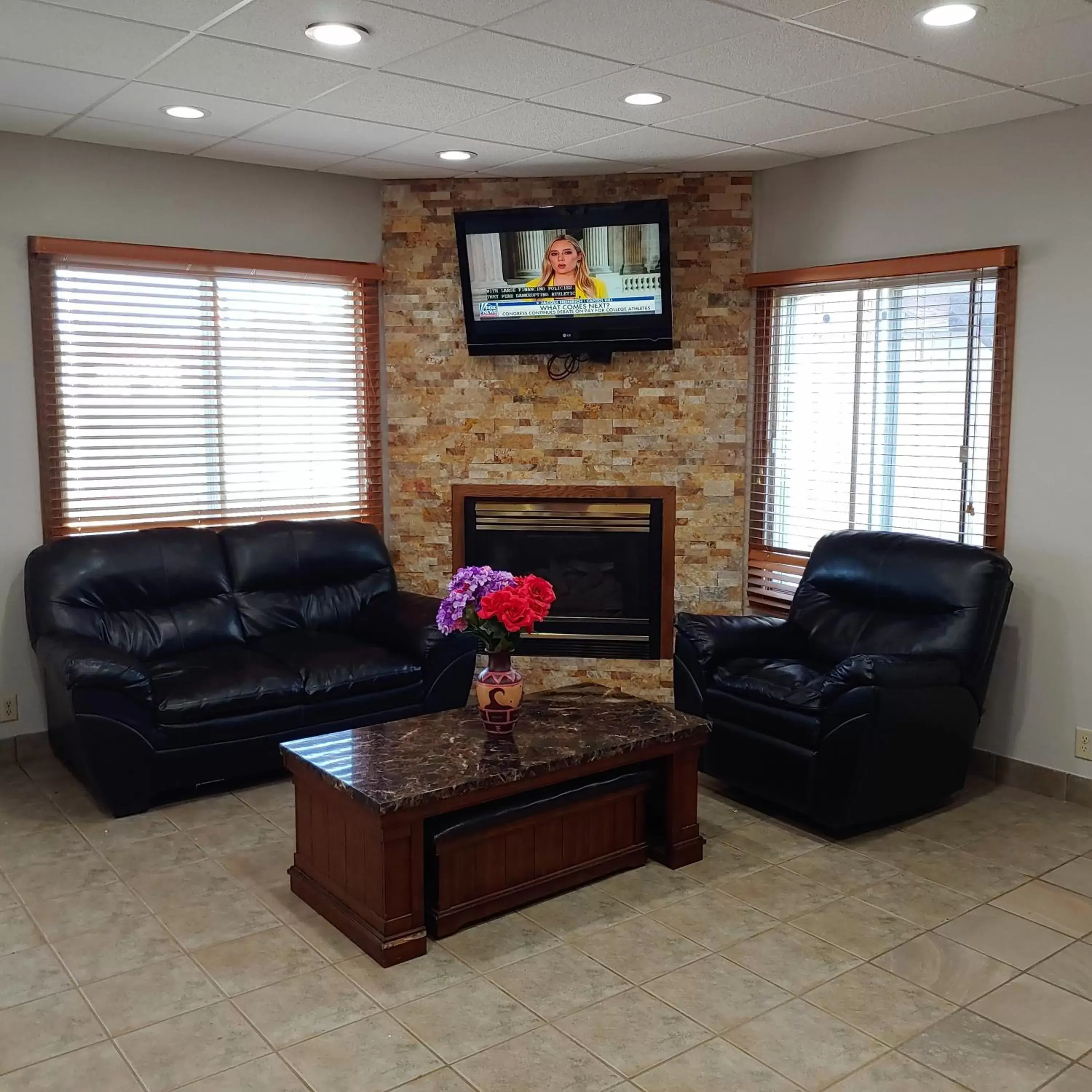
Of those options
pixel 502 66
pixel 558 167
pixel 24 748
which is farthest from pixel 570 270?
pixel 24 748

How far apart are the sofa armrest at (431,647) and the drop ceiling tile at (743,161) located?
236cm

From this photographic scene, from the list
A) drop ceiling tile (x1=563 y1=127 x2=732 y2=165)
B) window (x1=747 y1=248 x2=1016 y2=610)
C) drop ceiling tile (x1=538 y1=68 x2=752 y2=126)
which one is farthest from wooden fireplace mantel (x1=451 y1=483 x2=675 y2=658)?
drop ceiling tile (x1=538 y1=68 x2=752 y2=126)

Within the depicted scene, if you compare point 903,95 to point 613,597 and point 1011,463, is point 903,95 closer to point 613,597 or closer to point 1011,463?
point 1011,463

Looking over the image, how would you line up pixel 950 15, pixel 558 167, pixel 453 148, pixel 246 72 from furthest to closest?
1. pixel 558 167
2. pixel 453 148
3. pixel 246 72
4. pixel 950 15

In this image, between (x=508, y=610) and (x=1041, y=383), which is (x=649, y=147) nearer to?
(x=1041, y=383)

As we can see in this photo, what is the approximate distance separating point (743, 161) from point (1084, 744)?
2.91 metres

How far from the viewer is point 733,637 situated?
4.43 m

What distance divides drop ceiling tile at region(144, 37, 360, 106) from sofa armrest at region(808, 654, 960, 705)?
2631mm

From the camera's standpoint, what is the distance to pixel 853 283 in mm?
4938

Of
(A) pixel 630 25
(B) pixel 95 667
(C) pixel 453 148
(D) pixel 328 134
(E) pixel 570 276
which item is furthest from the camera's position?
(E) pixel 570 276

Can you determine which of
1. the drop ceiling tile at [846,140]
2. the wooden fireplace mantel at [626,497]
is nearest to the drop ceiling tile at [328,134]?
the drop ceiling tile at [846,140]

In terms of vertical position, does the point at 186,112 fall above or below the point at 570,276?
above

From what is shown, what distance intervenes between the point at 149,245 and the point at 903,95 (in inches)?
128

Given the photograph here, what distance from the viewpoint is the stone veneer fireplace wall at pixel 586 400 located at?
209 inches
